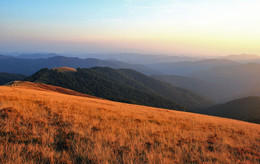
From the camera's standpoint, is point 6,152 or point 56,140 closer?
point 6,152

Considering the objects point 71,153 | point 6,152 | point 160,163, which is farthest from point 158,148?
point 6,152

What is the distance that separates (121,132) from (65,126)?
8.36ft

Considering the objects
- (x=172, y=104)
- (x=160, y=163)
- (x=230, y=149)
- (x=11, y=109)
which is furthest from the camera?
(x=172, y=104)

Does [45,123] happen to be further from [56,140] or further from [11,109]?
[11,109]

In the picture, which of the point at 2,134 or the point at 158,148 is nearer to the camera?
the point at 2,134

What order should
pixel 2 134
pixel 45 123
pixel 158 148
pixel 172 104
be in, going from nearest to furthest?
pixel 2 134 → pixel 158 148 → pixel 45 123 → pixel 172 104

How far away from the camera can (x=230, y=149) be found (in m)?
5.39

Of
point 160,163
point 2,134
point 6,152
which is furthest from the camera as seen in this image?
point 2,134

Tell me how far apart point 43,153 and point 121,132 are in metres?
3.07

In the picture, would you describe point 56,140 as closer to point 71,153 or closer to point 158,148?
point 71,153

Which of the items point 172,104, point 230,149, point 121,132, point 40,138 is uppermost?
point 40,138

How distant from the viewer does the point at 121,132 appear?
229 inches

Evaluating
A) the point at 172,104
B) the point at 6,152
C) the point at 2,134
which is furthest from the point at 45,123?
the point at 172,104

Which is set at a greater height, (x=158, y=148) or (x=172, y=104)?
(x=158, y=148)
